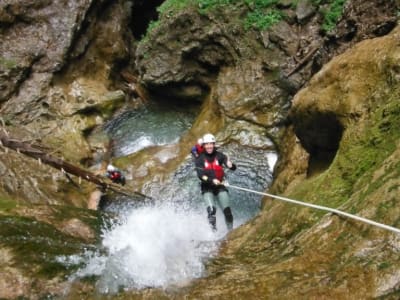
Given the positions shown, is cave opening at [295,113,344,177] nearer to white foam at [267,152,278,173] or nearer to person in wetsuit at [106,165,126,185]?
white foam at [267,152,278,173]

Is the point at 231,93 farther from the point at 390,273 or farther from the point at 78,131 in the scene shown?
the point at 390,273

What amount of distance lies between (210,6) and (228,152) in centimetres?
→ 665

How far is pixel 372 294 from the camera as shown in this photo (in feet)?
13.4

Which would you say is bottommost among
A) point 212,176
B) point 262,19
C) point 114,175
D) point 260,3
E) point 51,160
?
point 212,176

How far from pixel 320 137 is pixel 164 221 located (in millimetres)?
6503

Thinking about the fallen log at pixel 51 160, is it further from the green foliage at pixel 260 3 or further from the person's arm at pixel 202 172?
the green foliage at pixel 260 3

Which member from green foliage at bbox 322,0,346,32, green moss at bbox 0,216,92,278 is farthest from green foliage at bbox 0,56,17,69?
green moss at bbox 0,216,92,278

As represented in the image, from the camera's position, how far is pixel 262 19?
18328mm

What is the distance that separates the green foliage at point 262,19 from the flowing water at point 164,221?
4843 mm

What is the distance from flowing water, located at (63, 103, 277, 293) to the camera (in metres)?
6.39

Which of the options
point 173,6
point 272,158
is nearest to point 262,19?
point 173,6

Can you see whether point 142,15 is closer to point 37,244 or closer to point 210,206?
point 210,206

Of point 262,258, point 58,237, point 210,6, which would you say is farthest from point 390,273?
point 210,6

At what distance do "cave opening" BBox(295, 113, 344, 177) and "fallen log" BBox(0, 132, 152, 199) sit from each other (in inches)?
276
